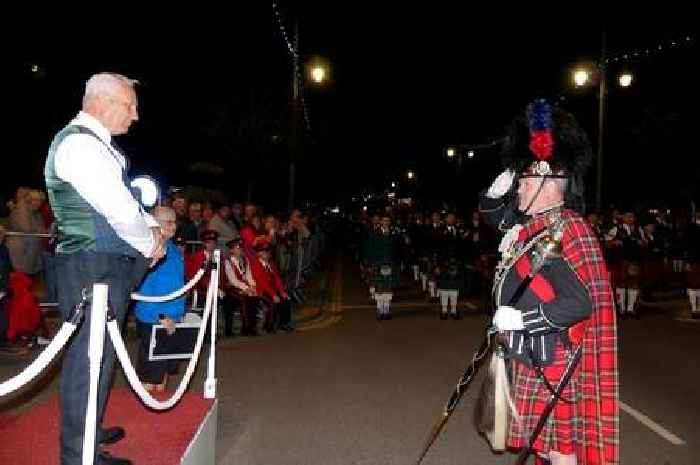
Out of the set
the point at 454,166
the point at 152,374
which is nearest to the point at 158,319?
the point at 152,374

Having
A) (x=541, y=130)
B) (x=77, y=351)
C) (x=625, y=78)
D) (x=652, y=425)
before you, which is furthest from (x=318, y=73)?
(x=77, y=351)

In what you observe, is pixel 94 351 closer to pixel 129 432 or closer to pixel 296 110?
pixel 129 432

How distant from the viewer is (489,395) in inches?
138

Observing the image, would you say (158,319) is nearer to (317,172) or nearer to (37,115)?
(37,115)

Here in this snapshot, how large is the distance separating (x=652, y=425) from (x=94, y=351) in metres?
5.08

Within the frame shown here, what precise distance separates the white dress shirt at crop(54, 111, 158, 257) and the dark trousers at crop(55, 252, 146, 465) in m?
0.20

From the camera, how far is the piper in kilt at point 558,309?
3.35 metres

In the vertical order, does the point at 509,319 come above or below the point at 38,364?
above

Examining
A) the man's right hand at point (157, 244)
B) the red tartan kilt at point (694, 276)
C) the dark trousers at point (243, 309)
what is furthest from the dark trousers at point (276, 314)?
the man's right hand at point (157, 244)

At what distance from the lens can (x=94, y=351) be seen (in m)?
2.97

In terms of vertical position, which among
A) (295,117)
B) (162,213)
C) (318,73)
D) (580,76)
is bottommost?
(162,213)

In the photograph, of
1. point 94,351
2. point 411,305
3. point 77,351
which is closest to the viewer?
point 94,351

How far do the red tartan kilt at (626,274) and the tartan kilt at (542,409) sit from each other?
1075cm

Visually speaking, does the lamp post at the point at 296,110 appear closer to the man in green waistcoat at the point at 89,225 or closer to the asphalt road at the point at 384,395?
the asphalt road at the point at 384,395
